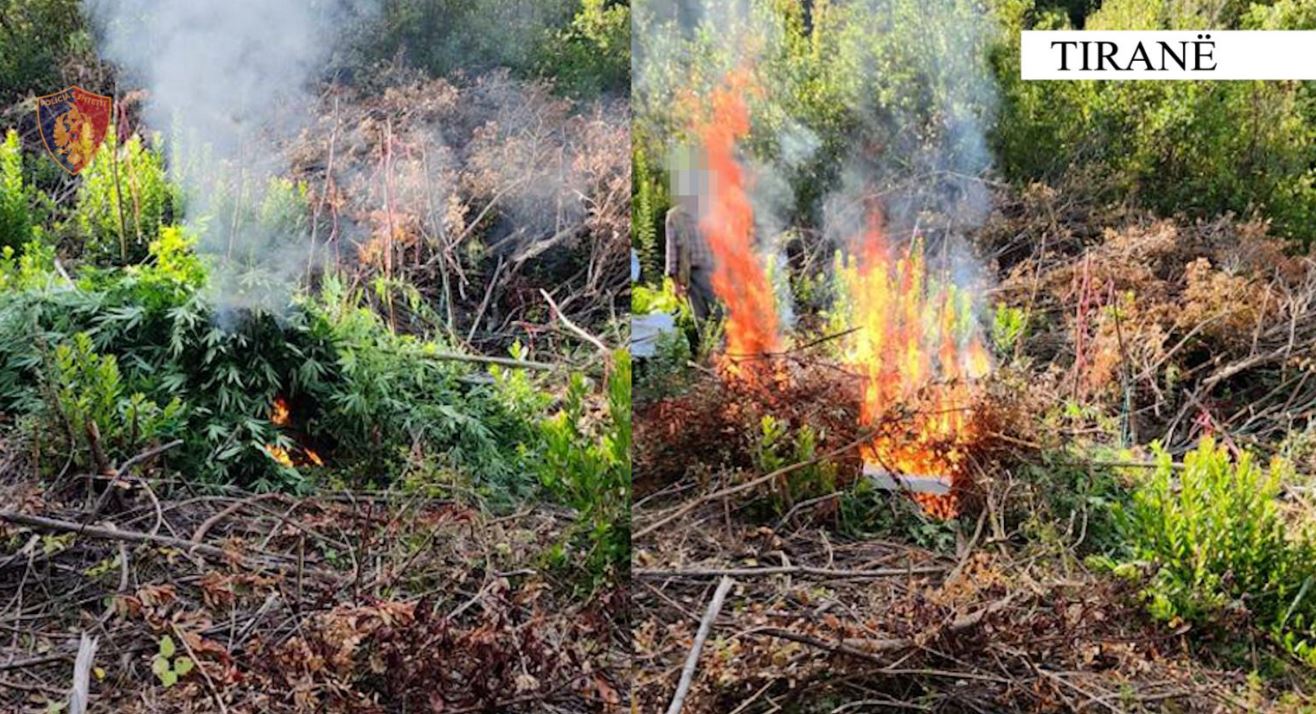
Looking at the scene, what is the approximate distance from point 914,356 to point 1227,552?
0.80m

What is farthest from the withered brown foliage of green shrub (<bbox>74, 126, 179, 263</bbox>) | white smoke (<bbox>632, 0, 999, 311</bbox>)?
green shrub (<bbox>74, 126, 179, 263</bbox>)

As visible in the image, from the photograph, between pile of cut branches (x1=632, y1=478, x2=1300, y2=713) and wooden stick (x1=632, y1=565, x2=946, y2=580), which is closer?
pile of cut branches (x1=632, y1=478, x2=1300, y2=713)

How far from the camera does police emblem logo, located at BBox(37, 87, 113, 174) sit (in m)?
3.67

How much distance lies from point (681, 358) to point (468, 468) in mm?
601

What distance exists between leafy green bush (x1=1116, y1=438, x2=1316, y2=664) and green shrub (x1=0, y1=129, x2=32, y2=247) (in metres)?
2.72

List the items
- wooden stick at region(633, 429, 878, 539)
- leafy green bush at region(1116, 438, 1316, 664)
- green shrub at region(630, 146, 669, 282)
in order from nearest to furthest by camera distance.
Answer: leafy green bush at region(1116, 438, 1316, 664) → wooden stick at region(633, 429, 878, 539) → green shrub at region(630, 146, 669, 282)

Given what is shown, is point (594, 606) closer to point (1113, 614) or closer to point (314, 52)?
point (1113, 614)

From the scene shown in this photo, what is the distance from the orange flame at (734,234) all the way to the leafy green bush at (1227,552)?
947 millimetres

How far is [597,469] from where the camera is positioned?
→ 12.0 ft

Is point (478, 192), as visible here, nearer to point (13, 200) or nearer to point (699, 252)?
point (699, 252)

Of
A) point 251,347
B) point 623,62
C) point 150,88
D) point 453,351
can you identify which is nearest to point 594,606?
point 453,351

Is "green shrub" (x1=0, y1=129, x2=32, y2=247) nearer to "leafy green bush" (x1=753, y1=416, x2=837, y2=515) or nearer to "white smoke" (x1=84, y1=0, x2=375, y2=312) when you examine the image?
Answer: "white smoke" (x1=84, y1=0, x2=375, y2=312)

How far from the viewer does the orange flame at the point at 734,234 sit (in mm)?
3518

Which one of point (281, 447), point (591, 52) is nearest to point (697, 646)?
point (281, 447)
